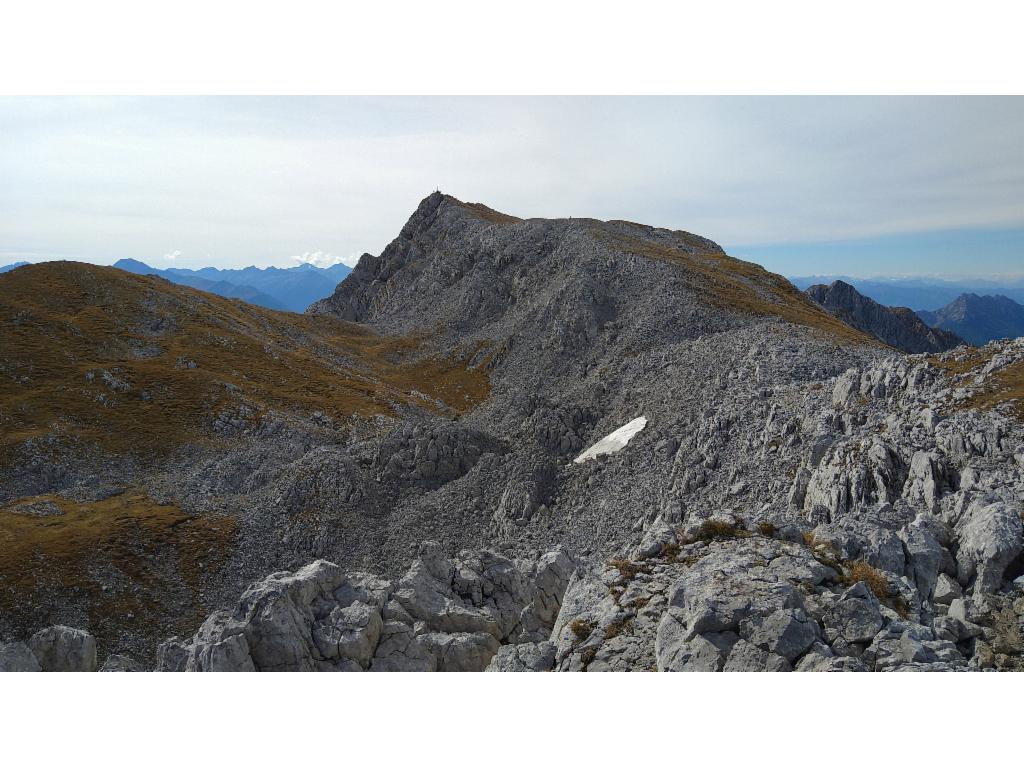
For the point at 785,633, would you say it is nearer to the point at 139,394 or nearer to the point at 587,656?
the point at 587,656

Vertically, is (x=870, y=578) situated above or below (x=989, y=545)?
below

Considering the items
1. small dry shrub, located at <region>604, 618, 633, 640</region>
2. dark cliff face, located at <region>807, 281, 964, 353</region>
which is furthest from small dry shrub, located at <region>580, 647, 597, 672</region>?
dark cliff face, located at <region>807, 281, 964, 353</region>

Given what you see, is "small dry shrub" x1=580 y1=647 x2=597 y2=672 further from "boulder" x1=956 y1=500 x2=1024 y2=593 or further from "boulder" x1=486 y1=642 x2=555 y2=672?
"boulder" x1=956 y1=500 x2=1024 y2=593

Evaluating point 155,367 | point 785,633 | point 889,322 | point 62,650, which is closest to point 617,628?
point 785,633

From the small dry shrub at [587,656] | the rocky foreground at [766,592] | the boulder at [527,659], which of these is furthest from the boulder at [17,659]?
the small dry shrub at [587,656]

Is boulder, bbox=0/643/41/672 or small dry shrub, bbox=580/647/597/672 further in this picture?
boulder, bbox=0/643/41/672
